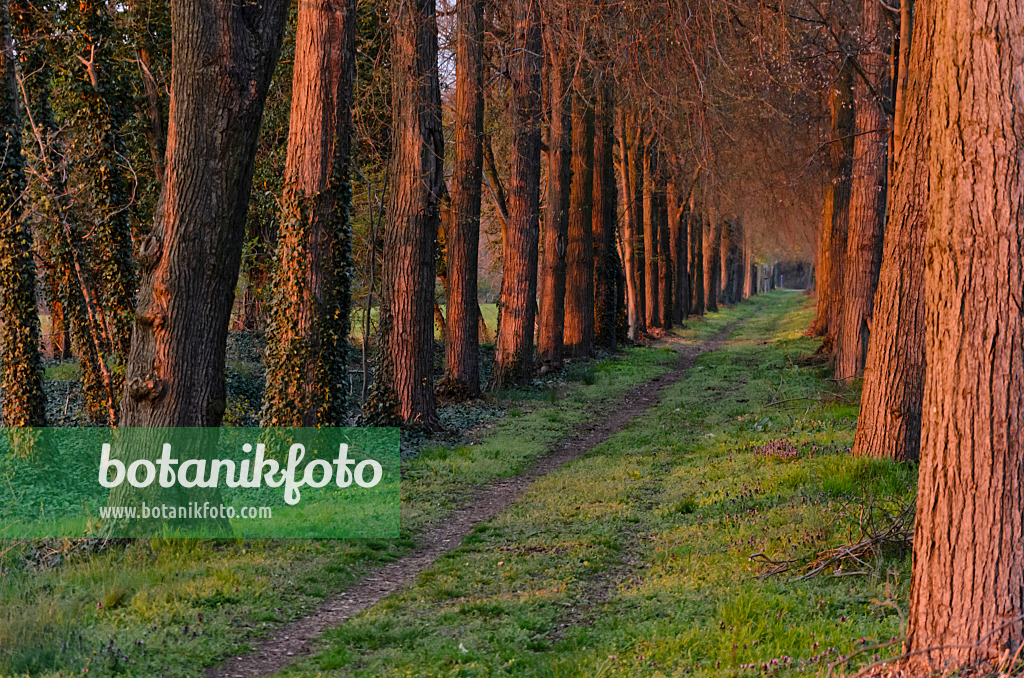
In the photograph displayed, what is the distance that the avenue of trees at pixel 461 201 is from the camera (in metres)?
4.69

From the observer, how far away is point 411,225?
14414 mm

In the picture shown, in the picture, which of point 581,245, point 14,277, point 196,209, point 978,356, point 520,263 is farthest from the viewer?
point 581,245

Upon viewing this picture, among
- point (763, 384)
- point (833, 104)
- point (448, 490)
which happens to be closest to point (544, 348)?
point (763, 384)

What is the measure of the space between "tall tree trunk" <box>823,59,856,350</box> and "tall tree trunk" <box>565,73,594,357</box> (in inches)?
250

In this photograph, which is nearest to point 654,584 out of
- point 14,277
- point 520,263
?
point 14,277

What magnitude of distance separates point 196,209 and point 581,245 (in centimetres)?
1650

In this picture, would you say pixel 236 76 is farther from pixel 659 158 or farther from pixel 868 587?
pixel 659 158

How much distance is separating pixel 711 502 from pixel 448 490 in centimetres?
353

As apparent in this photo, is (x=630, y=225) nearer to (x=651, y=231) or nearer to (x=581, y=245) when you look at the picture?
(x=651, y=231)

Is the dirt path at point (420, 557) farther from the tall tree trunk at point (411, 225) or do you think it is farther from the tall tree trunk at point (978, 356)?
the tall tree trunk at point (978, 356)

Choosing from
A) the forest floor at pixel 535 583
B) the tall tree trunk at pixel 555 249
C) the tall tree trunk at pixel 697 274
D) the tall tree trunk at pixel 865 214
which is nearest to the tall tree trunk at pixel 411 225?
the forest floor at pixel 535 583

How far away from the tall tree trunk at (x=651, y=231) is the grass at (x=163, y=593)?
22.7 m

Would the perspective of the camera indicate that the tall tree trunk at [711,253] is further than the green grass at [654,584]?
Yes

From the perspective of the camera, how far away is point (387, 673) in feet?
18.8
